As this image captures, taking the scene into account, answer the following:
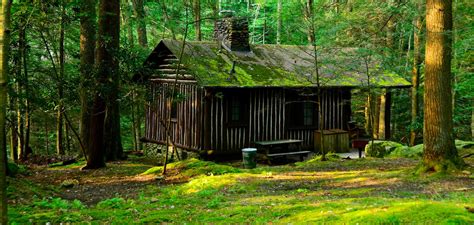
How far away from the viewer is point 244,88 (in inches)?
688

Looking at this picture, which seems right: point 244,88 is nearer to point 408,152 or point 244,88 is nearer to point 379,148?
point 379,148

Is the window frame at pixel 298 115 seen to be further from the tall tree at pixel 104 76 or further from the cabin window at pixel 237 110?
the tall tree at pixel 104 76

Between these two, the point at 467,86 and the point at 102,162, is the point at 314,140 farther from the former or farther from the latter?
the point at 102,162

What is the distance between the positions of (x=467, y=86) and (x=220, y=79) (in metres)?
11.0

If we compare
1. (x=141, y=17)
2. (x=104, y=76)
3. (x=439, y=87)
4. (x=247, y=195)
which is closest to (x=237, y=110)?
(x=141, y=17)

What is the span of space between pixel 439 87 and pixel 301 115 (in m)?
10.4

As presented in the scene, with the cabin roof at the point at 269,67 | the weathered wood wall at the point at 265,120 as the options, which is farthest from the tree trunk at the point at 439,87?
the weathered wood wall at the point at 265,120

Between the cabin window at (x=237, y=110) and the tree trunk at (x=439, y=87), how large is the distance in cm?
951

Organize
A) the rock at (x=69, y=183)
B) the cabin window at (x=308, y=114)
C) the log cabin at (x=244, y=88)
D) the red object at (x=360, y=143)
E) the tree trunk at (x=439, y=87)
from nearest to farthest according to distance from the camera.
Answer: the tree trunk at (x=439, y=87), the rock at (x=69, y=183), the log cabin at (x=244, y=88), the red object at (x=360, y=143), the cabin window at (x=308, y=114)

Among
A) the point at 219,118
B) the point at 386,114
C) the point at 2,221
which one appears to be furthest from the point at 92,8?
the point at 386,114

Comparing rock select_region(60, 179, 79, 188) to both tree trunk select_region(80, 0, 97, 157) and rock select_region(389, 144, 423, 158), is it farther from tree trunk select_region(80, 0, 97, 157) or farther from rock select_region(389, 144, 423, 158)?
rock select_region(389, 144, 423, 158)

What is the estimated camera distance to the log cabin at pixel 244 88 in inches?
695

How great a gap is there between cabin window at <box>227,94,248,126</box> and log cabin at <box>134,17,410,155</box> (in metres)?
0.04

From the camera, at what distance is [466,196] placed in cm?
748
